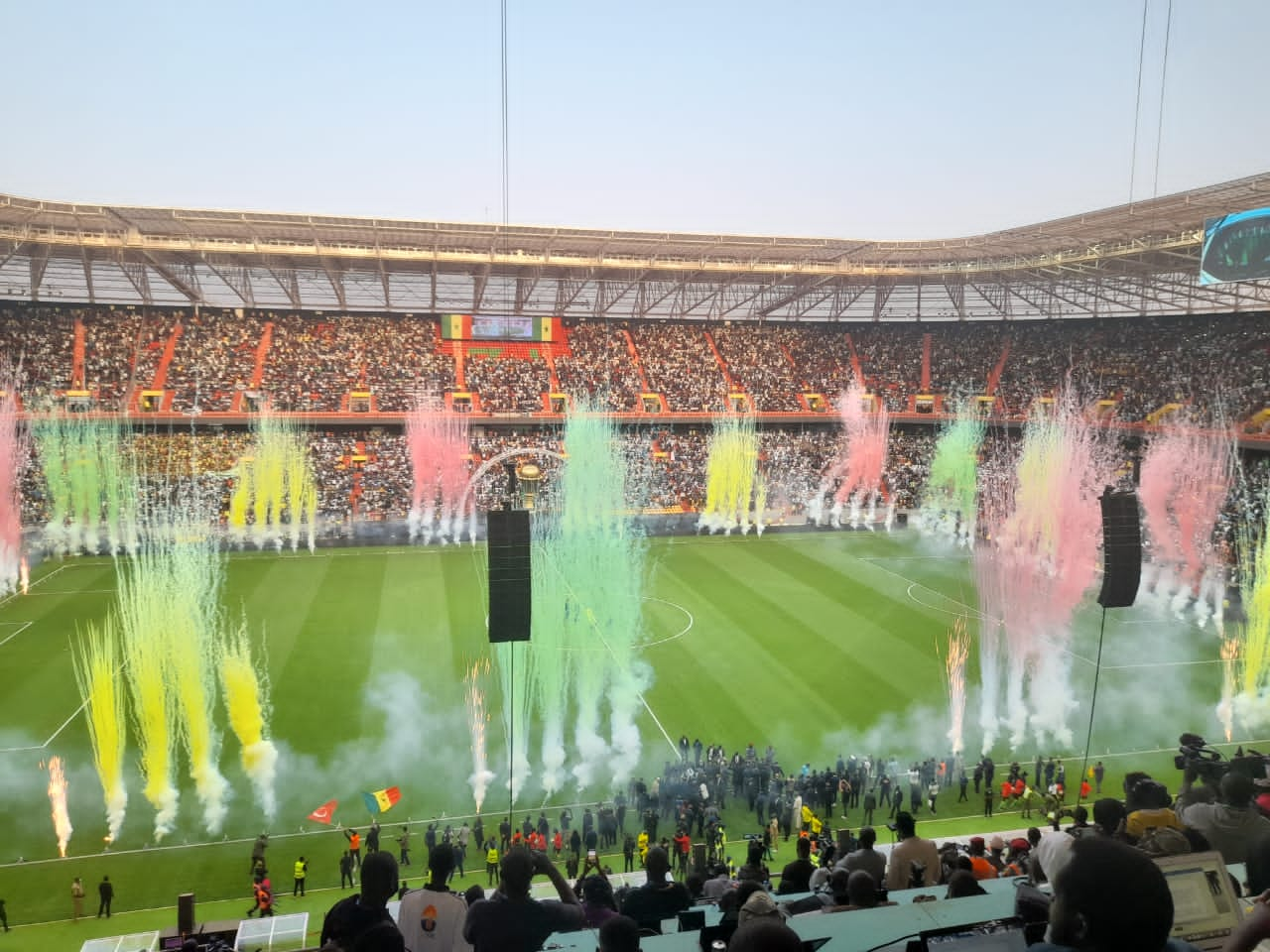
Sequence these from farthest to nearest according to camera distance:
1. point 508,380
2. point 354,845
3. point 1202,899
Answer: point 508,380 < point 354,845 < point 1202,899

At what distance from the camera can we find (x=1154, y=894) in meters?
2.33

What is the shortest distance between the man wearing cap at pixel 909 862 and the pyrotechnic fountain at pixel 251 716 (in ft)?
45.2

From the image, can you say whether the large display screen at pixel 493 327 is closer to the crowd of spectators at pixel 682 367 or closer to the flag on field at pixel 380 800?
the crowd of spectators at pixel 682 367

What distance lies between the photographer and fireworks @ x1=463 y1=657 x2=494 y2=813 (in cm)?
1812

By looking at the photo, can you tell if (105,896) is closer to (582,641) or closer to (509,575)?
(509,575)

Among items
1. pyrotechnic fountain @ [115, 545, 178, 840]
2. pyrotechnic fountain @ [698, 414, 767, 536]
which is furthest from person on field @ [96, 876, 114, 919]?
pyrotechnic fountain @ [698, 414, 767, 536]

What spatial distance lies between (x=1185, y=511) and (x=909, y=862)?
112 ft

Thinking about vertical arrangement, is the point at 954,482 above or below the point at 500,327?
below

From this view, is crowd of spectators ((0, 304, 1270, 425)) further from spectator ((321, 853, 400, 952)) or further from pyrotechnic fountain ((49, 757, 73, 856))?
spectator ((321, 853, 400, 952))

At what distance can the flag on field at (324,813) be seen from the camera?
16.8m

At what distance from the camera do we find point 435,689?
22875 mm

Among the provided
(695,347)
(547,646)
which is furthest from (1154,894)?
(695,347)

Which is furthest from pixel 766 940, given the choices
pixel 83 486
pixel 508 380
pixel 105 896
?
pixel 508 380

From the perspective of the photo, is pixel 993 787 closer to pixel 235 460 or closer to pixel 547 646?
pixel 547 646
